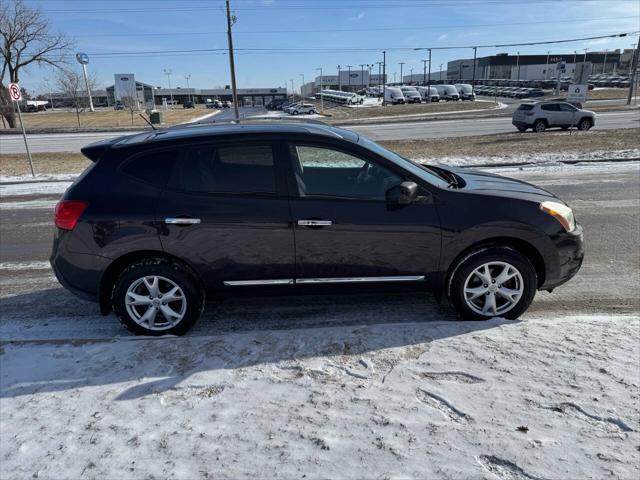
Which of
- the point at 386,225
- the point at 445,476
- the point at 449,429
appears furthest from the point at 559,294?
the point at 445,476

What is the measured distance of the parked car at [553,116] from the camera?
23.3 metres

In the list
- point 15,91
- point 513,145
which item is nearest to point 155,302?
point 15,91

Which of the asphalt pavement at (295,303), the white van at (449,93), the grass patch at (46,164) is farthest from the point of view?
the white van at (449,93)

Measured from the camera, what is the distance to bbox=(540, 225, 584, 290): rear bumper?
3.89m

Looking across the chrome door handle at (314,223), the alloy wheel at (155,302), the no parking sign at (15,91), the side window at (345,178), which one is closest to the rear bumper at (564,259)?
the side window at (345,178)

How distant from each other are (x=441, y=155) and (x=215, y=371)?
45.2ft

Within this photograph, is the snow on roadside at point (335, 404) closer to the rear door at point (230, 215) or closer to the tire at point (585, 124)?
the rear door at point (230, 215)

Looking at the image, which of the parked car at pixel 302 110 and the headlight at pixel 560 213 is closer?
the headlight at pixel 560 213

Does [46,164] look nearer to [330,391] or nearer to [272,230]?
[272,230]

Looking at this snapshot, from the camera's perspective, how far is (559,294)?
4570mm

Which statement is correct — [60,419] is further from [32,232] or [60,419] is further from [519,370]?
[32,232]

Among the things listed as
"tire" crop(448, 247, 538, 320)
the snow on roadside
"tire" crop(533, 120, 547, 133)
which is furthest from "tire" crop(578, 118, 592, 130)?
"tire" crop(448, 247, 538, 320)

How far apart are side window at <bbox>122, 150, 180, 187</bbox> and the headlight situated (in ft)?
10.2

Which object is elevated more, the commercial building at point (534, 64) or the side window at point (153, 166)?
the commercial building at point (534, 64)
